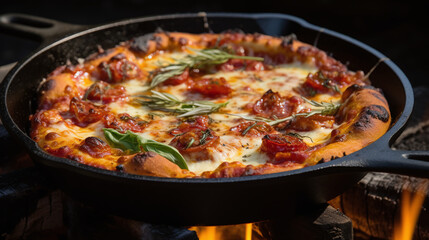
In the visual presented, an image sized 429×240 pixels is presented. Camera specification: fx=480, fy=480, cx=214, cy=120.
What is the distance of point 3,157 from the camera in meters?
3.19

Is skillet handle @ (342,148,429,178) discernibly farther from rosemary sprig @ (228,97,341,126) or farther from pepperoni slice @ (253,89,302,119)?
pepperoni slice @ (253,89,302,119)

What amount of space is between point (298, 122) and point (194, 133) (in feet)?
2.05

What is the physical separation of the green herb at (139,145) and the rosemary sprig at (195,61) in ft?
2.83

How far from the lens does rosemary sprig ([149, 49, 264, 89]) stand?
10.9 feet

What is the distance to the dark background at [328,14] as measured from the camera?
711 centimetres

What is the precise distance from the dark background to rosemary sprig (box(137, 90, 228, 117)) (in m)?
4.28

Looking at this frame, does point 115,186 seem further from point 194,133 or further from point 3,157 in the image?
point 3,157

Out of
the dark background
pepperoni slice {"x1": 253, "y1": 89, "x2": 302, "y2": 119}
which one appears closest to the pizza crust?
pepperoni slice {"x1": 253, "y1": 89, "x2": 302, "y2": 119}

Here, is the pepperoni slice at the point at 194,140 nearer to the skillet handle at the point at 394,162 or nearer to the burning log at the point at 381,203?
the skillet handle at the point at 394,162

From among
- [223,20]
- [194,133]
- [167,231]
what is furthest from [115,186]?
[223,20]

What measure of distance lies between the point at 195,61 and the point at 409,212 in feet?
5.77

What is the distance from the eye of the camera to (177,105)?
3035mm

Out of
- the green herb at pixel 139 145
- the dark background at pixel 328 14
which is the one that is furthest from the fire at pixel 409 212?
the dark background at pixel 328 14

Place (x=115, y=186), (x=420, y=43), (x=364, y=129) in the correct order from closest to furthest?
(x=115, y=186) < (x=364, y=129) < (x=420, y=43)
